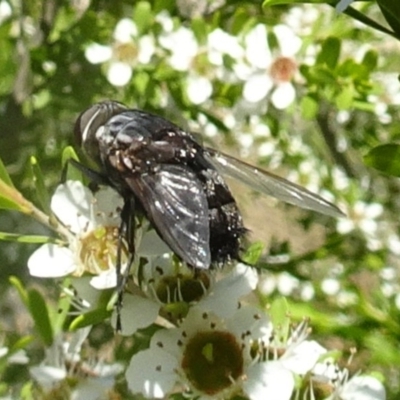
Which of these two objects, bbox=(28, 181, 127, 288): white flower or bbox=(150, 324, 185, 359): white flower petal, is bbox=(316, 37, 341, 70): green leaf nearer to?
bbox=(28, 181, 127, 288): white flower

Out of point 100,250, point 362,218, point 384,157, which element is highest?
point 384,157

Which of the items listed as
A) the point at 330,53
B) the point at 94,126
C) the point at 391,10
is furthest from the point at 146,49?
the point at 391,10

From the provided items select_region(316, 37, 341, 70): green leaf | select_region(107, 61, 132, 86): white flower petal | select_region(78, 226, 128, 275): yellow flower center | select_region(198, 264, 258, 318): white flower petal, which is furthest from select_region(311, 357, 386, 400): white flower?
select_region(107, 61, 132, 86): white flower petal

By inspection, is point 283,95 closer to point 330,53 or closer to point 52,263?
point 330,53

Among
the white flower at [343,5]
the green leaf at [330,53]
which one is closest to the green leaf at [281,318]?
the white flower at [343,5]

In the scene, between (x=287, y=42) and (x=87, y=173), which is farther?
(x=287, y=42)

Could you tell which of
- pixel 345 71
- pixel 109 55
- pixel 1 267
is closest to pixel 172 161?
pixel 345 71

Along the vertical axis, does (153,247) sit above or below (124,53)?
above

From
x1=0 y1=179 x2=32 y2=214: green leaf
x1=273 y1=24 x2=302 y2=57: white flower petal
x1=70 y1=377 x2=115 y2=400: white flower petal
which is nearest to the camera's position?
x1=0 y1=179 x2=32 y2=214: green leaf

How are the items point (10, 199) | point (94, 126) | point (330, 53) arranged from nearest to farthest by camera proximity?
point (10, 199) → point (94, 126) → point (330, 53)
